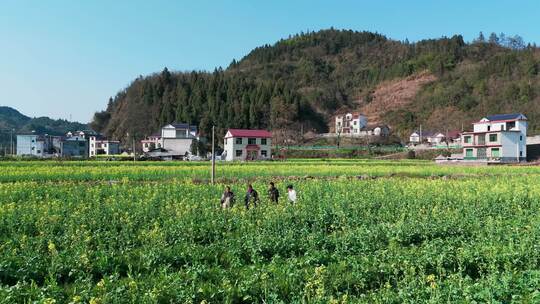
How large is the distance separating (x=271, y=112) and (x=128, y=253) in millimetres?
98025

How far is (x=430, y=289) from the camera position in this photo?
6.26m

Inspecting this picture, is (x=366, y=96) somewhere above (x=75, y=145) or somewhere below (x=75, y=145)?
above

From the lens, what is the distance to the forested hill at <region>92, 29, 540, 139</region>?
104375mm

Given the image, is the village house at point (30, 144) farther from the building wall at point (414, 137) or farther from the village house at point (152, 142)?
the building wall at point (414, 137)

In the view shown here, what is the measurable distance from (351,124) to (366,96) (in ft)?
138

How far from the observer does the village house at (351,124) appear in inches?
4181

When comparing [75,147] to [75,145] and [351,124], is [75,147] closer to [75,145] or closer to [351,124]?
[75,145]

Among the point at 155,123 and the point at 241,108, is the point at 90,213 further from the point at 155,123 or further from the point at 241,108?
the point at 155,123

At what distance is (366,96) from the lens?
148125 millimetres

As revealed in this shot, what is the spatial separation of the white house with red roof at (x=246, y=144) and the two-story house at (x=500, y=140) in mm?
30588

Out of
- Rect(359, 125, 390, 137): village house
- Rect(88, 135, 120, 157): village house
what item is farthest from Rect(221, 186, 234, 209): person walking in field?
Rect(88, 135, 120, 157): village house

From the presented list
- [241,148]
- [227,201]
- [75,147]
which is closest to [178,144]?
[241,148]

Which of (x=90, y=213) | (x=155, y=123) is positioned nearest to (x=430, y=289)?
(x=90, y=213)

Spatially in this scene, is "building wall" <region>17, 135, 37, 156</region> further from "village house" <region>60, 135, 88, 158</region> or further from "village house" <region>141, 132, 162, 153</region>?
"village house" <region>141, 132, 162, 153</region>
